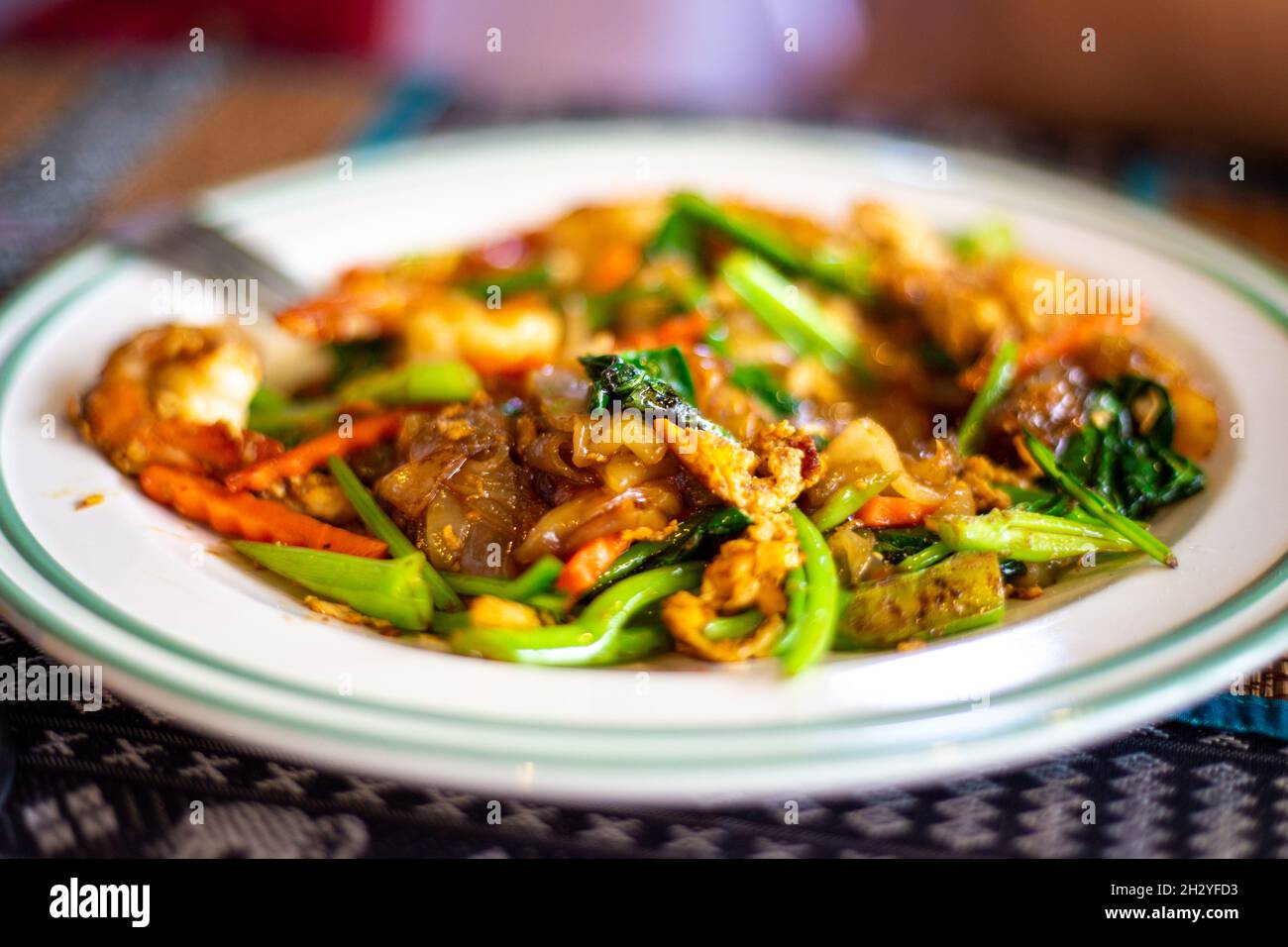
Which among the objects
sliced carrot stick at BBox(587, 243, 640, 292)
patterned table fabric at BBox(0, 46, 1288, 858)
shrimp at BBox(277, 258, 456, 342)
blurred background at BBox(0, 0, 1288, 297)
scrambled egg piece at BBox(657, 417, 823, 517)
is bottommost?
patterned table fabric at BBox(0, 46, 1288, 858)

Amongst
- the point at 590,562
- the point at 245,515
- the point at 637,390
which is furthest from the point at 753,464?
the point at 245,515

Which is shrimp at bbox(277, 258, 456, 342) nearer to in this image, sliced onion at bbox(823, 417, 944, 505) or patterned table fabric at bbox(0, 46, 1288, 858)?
patterned table fabric at bbox(0, 46, 1288, 858)

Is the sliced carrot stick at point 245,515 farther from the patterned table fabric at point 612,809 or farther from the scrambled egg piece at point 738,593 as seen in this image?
the scrambled egg piece at point 738,593

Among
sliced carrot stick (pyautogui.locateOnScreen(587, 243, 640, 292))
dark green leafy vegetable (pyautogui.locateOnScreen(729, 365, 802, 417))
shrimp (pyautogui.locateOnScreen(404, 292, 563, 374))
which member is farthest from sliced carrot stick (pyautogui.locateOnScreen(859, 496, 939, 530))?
sliced carrot stick (pyautogui.locateOnScreen(587, 243, 640, 292))

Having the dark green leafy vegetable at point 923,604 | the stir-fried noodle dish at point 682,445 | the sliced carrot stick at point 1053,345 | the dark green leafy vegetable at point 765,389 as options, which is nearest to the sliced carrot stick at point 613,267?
the stir-fried noodle dish at point 682,445

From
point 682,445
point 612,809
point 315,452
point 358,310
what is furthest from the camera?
point 358,310

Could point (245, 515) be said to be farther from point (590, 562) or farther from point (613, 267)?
point (613, 267)

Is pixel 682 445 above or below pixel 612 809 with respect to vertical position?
above
